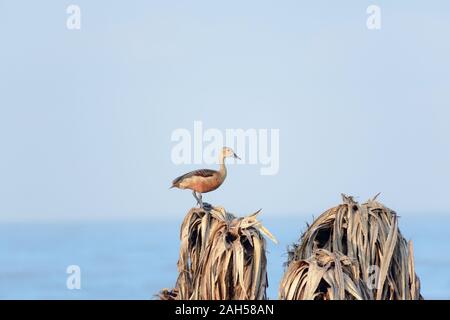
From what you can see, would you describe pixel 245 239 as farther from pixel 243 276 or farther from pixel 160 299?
pixel 160 299

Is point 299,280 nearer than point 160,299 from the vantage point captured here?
Yes

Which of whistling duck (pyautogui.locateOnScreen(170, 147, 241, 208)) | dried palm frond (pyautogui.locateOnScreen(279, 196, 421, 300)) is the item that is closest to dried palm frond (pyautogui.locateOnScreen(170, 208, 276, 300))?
dried palm frond (pyautogui.locateOnScreen(279, 196, 421, 300))

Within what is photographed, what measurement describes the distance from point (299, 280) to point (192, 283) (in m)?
2.15

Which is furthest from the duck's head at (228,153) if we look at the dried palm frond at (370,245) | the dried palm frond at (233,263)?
the dried palm frond at (370,245)

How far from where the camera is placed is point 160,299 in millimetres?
14367

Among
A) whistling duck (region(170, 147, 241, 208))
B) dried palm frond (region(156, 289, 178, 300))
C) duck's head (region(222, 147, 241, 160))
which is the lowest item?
dried palm frond (region(156, 289, 178, 300))

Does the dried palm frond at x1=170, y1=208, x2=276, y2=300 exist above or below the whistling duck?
below

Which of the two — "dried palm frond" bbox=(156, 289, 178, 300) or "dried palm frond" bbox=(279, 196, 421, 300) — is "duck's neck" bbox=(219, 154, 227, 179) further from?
"dried palm frond" bbox=(279, 196, 421, 300)

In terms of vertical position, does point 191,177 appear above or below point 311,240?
above

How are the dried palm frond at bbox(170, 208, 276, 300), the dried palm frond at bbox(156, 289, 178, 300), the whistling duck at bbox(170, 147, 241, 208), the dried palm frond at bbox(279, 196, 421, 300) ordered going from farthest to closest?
the whistling duck at bbox(170, 147, 241, 208), the dried palm frond at bbox(156, 289, 178, 300), the dried palm frond at bbox(170, 208, 276, 300), the dried palm frond at bbox(279, 196, 421, 300)

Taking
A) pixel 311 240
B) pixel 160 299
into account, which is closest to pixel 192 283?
pixel 160 299
